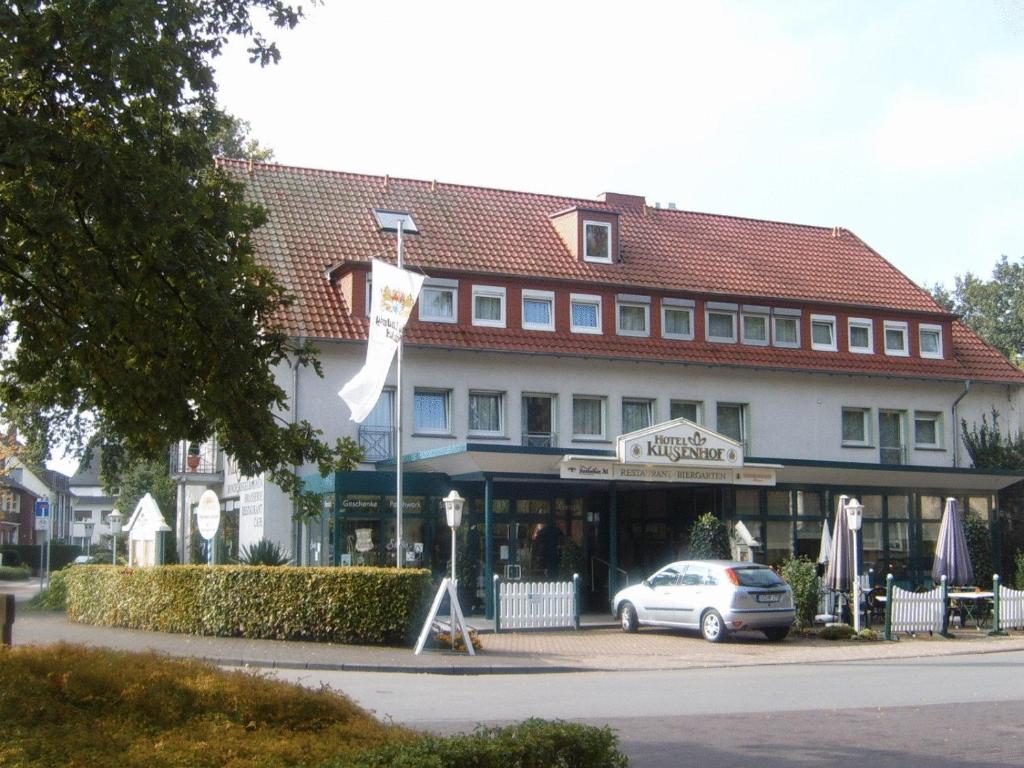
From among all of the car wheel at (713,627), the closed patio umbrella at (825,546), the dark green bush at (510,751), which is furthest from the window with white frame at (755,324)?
the dark green bush at (510,751)

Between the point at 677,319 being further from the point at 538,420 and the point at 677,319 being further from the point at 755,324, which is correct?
the point at 538,420

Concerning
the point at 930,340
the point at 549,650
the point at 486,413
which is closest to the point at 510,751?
the point at 549,650

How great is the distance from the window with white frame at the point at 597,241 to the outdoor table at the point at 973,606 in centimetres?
1303

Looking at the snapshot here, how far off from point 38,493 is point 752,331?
80.9 meters

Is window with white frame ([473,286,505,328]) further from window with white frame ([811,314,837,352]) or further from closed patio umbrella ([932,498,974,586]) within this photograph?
closed patio umbrella ([932,498,974,586])

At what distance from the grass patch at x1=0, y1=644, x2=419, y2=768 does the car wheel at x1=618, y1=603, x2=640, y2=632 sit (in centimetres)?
1701

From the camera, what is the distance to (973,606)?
2938 centimetres

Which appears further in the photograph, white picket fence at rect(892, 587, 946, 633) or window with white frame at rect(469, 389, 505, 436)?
window with white frame at rect(469, 389, 505, 436)

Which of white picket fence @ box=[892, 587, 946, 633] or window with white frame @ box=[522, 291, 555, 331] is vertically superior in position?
window with white frame @ box=[522, 291, 555, 331]

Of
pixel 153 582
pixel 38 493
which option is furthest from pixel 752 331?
pixel 38 493

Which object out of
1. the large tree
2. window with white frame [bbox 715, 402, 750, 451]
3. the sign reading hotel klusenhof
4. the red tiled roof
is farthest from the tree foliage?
the large tree

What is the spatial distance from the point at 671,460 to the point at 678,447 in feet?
1.10

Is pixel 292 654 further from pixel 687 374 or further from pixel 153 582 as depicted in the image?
pixel 687 374

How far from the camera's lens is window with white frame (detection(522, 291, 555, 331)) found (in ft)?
111
